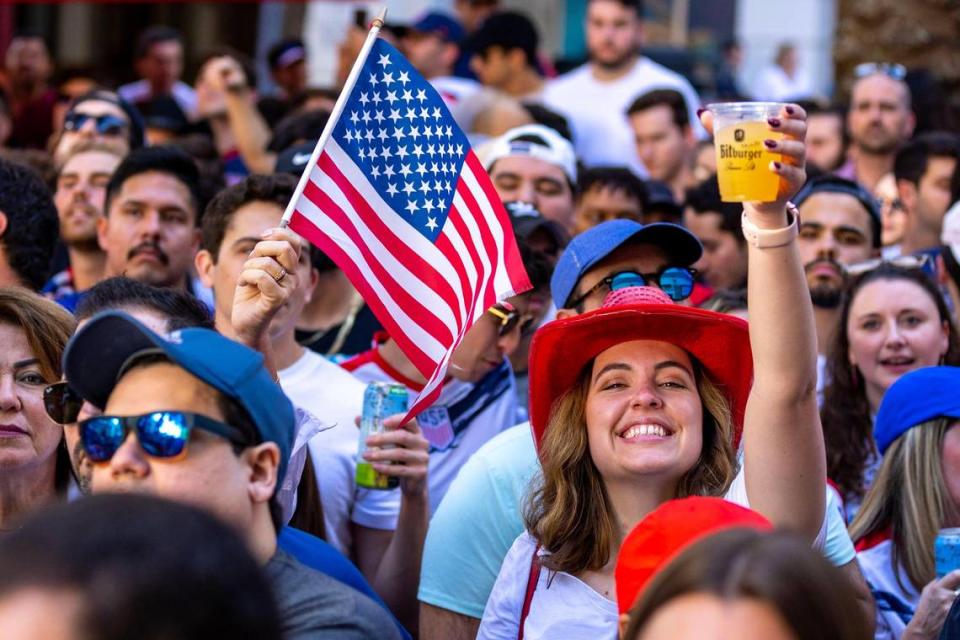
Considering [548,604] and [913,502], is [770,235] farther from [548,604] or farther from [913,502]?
[913,502]

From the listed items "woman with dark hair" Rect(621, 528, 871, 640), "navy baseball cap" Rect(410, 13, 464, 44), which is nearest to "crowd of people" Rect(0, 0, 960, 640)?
"woman with dark hair" Rect(621, 528, 871, 640)

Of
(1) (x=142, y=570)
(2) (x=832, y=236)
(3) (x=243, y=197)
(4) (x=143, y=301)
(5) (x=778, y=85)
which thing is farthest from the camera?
(5) (x=778, y=85)

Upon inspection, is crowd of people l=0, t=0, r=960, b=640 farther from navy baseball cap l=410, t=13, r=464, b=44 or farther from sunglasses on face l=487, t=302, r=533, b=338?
navy baseball cap l=410, t=13, r=464, b=44

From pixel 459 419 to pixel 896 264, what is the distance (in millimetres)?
2234

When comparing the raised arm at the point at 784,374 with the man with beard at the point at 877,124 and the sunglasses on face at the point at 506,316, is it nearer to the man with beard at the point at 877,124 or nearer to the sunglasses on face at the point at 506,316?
the sunglasses on face at the point at 506,316

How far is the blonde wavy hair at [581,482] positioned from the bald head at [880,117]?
6.26m

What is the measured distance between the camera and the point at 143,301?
4.53 metres

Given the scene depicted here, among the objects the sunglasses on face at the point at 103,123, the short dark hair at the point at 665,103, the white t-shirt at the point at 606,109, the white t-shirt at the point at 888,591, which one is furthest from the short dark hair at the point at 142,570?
the white t-shirt at the point at 606,109

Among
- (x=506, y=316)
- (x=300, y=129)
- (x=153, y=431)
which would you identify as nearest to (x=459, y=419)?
(x=506, y=316)

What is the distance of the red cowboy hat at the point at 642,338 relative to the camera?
4.27 meters

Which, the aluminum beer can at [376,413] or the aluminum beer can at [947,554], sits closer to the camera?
the aluminum beer can at [947,554]

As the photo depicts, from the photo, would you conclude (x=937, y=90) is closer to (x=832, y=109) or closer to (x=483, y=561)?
(x=832, y=109)

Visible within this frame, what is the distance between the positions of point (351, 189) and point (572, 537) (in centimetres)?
142

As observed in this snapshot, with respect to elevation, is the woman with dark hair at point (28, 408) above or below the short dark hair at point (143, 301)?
below
